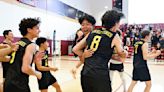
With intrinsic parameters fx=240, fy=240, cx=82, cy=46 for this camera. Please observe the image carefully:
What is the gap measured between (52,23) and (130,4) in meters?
10.4

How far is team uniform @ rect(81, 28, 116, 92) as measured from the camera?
2.63 meters

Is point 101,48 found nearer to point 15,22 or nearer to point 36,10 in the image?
point 15,22

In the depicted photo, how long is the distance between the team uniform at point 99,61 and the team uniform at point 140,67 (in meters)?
2.45

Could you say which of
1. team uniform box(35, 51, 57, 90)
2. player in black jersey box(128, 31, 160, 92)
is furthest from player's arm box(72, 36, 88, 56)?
player in black jersey box(128, 31, 160, 92)

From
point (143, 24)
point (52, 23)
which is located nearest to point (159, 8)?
point (143, 24)

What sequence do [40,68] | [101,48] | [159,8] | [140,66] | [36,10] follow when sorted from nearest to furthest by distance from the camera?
[101,48]
[40,68]
[140,66]
[36,10]
[159,8]

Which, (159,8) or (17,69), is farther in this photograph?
(159,8)

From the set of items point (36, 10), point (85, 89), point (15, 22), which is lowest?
point (85, 89)

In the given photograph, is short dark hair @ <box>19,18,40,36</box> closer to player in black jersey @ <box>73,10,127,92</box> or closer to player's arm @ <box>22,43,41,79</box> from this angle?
player's arm @ <box>22,43,41,79</box>

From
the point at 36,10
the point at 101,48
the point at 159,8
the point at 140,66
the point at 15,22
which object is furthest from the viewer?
the point at 159,8

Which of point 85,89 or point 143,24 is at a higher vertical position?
point 143,24

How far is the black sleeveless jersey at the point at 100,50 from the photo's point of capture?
8.62 ft

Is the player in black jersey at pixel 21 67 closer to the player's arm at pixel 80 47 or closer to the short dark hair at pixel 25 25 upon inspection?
the short dark hair at pixel 25 25

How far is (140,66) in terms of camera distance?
506cm
